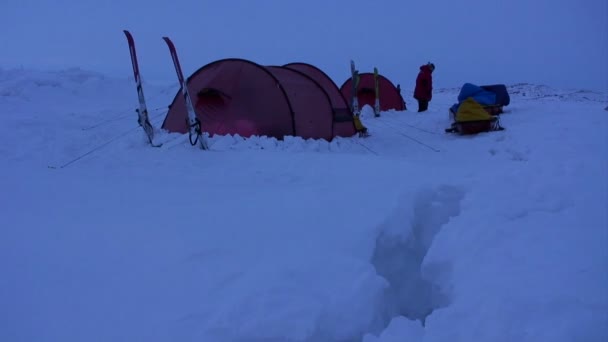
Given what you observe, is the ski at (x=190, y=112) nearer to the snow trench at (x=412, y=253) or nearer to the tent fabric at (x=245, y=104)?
the tent fabric at (x=245, y=104)

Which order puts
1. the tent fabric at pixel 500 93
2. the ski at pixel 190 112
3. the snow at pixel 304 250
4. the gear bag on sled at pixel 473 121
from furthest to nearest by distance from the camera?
the tent fabric at pixel 500 93, the gear bag on sled at pixel 473 121, the ski at pixel 190 112, the snow at pixel 304 250

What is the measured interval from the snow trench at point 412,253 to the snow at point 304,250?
0.5 inches

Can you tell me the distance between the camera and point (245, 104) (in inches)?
273

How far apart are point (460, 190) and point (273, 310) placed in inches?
93.6

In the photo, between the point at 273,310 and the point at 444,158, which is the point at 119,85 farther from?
the point at 273,310

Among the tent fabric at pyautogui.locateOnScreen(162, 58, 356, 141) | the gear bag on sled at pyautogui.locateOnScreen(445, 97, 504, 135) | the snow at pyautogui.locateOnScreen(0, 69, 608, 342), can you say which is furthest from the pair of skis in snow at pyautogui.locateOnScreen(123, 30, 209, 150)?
the gear bag on sled at pyautogui.locateOnScreen(445, 97, 504, 135)

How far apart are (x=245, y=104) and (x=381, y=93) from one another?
799 cm

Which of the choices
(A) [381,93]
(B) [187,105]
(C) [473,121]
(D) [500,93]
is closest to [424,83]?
(A) [381,93]

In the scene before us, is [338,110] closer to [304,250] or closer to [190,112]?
[190,112]

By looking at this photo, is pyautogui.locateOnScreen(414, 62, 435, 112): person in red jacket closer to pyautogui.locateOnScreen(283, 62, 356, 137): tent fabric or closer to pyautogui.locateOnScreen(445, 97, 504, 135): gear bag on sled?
pyautogui.locateOnScreen(283, 62, 356, 137): tent fabric

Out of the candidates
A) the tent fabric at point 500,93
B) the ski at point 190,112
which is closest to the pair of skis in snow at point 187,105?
the ski at point 190,112

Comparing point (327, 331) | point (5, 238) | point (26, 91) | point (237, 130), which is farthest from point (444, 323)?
point (26, 91)

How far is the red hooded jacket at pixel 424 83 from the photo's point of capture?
1223cm

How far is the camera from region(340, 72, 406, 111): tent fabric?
1378cm
